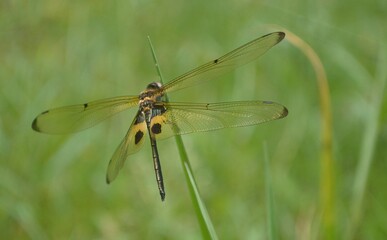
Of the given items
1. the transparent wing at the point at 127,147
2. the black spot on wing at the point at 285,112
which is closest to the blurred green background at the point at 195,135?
the black spot on wing at the point at 285,112

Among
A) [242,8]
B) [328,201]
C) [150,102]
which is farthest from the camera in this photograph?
[242,8]

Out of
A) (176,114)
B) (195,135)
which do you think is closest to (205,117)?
(176,114)

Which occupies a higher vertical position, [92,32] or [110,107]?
[92,32]

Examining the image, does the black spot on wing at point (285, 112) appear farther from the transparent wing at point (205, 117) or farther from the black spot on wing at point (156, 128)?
the black spot on wing at point (156, 128)

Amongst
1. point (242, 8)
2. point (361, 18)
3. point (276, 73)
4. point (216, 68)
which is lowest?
point (216, 68)

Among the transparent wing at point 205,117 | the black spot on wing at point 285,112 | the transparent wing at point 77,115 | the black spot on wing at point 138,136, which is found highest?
the transparent wing at point 77,115

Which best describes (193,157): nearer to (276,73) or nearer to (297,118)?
(297,118)

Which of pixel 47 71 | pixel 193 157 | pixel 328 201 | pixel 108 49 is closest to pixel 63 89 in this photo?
pixel 47 71

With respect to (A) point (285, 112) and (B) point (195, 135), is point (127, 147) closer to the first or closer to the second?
(A) point (285, 112)
